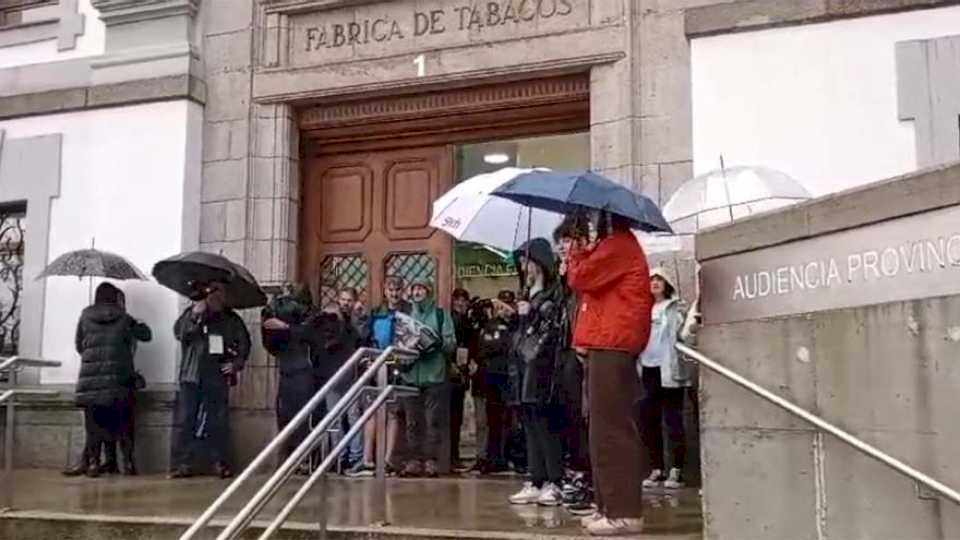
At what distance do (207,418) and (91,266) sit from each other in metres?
1.74

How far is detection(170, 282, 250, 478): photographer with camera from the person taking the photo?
404 inches

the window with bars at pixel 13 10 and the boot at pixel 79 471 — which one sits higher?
the window with bars at pixel 13 10

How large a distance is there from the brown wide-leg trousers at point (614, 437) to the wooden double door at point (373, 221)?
5005 mm

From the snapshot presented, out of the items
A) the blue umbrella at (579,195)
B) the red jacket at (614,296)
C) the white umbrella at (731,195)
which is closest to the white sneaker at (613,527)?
the red jacket at (614,296)

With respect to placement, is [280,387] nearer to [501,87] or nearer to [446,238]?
[446,238]

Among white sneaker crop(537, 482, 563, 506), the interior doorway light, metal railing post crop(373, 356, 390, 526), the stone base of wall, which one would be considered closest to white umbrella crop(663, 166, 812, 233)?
white sneaker crop(537, 482, 563, 506)

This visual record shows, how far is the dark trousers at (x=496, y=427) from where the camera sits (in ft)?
33.9

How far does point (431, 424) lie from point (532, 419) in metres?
2.50

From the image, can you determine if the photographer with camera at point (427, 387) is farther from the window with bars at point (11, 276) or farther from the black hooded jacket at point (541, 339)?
the window with bars at point (11, 276)

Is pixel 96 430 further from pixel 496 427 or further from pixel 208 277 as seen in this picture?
pixel 496 427

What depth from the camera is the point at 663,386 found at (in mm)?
9062

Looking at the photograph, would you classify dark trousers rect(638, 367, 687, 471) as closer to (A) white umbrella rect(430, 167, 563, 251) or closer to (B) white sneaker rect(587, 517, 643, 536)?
(A) white umbrella rect(430, 167, 563, 251)

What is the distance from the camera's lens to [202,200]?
1147 cm

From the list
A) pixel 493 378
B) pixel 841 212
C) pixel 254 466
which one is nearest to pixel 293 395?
pixel 493 378
